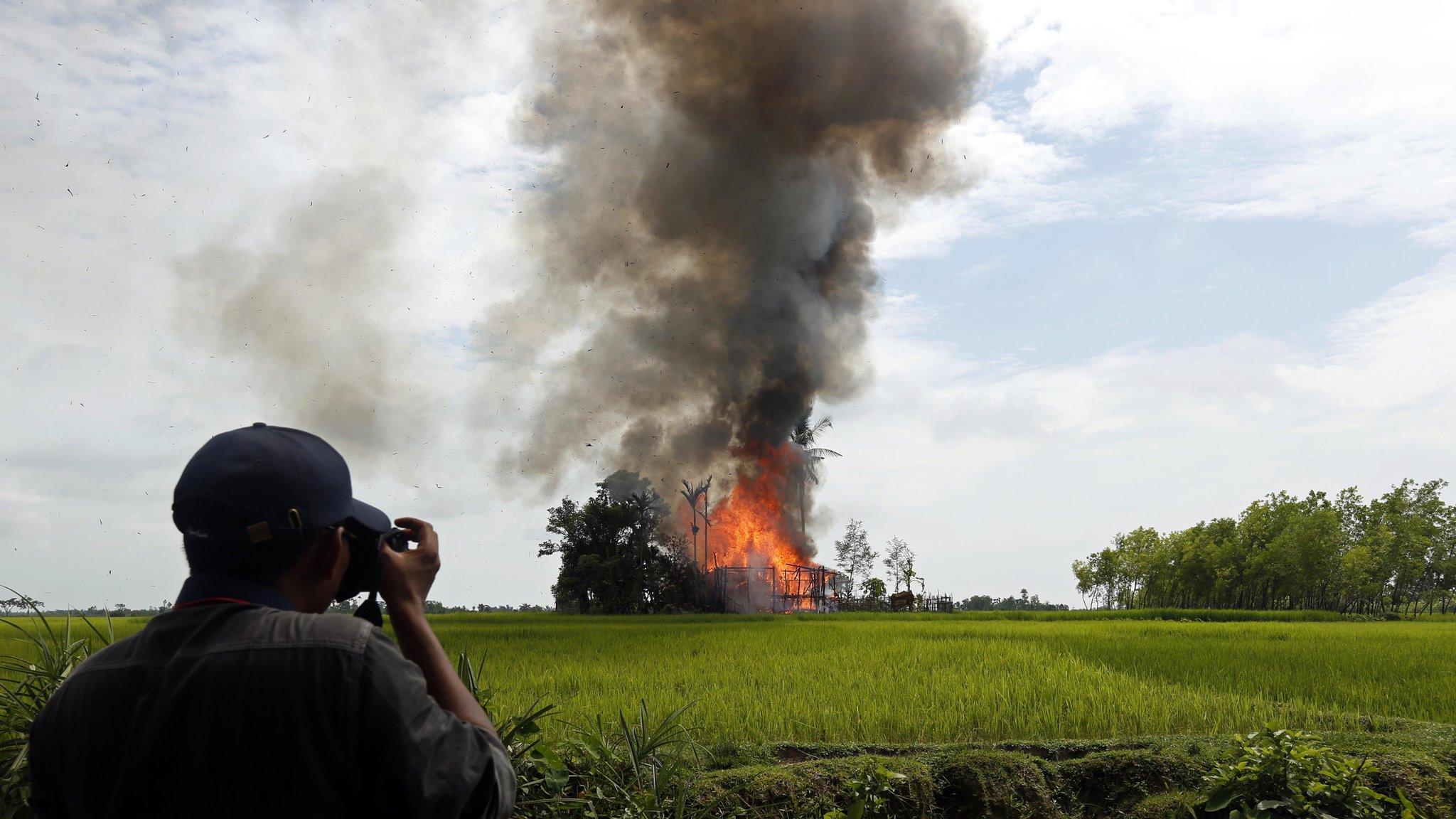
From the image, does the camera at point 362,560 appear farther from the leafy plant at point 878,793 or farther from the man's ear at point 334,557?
the leafy plant at point 878,793

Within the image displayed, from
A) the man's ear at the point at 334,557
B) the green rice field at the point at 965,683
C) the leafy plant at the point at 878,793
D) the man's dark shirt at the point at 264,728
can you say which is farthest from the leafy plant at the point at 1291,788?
the man's ear at the point at 334,557

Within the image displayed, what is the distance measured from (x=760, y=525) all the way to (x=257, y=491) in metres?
46.2

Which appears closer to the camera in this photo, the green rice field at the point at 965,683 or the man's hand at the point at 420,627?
the man's hand at the point at 420,627

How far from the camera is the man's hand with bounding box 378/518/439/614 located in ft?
6.82

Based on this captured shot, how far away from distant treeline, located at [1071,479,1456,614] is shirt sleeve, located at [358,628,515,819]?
65.2 metres

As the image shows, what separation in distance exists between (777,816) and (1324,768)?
11.1ft

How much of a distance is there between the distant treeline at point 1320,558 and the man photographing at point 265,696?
65.2 m

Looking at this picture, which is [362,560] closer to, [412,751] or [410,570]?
[410,570]

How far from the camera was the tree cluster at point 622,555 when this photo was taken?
137 ft

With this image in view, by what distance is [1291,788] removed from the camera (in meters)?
5.63

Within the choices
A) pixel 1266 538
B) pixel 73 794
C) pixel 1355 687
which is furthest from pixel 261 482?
pixel 1266 538

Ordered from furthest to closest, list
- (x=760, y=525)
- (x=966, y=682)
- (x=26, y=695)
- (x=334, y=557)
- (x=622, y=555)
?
1. (x=760, y=525)
2. (x=622, y=555)
3. (x=966, y=682)
4. (x=26, y=695)
5. (x=334, y=557)

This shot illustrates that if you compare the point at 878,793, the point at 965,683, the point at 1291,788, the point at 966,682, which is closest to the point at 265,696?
the point at 878,793

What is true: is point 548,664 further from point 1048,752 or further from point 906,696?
point 1048,752
